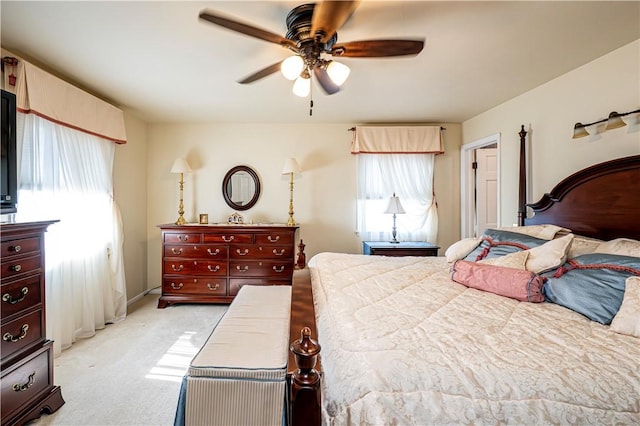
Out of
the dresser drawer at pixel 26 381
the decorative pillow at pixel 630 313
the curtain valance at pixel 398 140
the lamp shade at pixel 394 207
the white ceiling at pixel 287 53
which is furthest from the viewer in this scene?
the curtain valance at pixel 398 140

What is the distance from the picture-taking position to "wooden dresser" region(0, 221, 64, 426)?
4.91 ft

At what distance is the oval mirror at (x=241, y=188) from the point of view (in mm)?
3965

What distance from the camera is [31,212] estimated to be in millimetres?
2217

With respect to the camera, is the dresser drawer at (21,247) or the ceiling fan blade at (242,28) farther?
the dresser drawer at (21,247)

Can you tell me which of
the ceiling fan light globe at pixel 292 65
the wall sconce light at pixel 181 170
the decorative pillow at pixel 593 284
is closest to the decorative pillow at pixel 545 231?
the decorative pillow at pixel 593 284

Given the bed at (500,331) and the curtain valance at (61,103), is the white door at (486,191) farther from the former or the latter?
the curtain valance at (61,103)

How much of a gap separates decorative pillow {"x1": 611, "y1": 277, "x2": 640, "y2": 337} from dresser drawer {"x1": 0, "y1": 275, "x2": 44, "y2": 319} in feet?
9.35

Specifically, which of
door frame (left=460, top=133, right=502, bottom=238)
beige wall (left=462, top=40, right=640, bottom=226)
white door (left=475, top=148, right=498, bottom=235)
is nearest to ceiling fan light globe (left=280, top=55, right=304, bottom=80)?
beige wall (left=462, top=40, right=640, bottom=226)

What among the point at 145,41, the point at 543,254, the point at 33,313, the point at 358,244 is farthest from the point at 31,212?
the point at 543,254

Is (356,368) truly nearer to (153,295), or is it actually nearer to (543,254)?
(543,254)

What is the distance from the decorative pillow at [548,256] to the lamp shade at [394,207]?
1955mm

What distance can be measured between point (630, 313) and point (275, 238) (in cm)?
297

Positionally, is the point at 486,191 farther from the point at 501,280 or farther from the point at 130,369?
the point at 130,369

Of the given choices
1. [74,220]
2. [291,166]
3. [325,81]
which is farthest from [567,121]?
[74,220]
